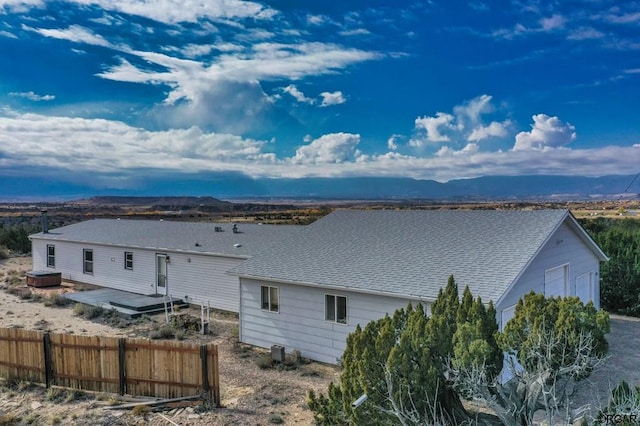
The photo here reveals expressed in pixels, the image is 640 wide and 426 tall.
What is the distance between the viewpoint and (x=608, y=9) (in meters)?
20.0

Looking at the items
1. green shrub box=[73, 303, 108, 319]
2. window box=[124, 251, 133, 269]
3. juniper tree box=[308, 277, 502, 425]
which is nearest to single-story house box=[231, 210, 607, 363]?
juniper tree box=[308, 277, 502, 425]

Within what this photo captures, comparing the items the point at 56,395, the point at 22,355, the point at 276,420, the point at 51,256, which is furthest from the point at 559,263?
the point at 51,256

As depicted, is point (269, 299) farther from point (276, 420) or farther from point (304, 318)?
point (276, 420)

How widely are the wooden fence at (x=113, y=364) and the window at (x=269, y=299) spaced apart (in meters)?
4.53

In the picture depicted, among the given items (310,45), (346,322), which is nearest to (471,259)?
(346,322)

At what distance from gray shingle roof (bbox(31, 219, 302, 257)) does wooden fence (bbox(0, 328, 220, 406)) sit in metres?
8.76

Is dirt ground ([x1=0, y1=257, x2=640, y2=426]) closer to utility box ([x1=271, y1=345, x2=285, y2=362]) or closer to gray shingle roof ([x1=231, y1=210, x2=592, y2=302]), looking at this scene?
utility box ([x1=271, y1=345, x2=285, y2=362])

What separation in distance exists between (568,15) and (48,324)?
26669mm

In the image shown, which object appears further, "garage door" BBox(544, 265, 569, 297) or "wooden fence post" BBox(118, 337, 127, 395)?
"garage door" BBox(544, 265, 569, 297)

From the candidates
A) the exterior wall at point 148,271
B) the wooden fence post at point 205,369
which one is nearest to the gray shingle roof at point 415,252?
the wooden fence post at point 205,369

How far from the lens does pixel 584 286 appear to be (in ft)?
54.3

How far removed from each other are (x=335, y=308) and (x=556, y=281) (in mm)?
7341

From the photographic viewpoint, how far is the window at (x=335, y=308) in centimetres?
1275

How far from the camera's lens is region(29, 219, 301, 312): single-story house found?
66.4ft
